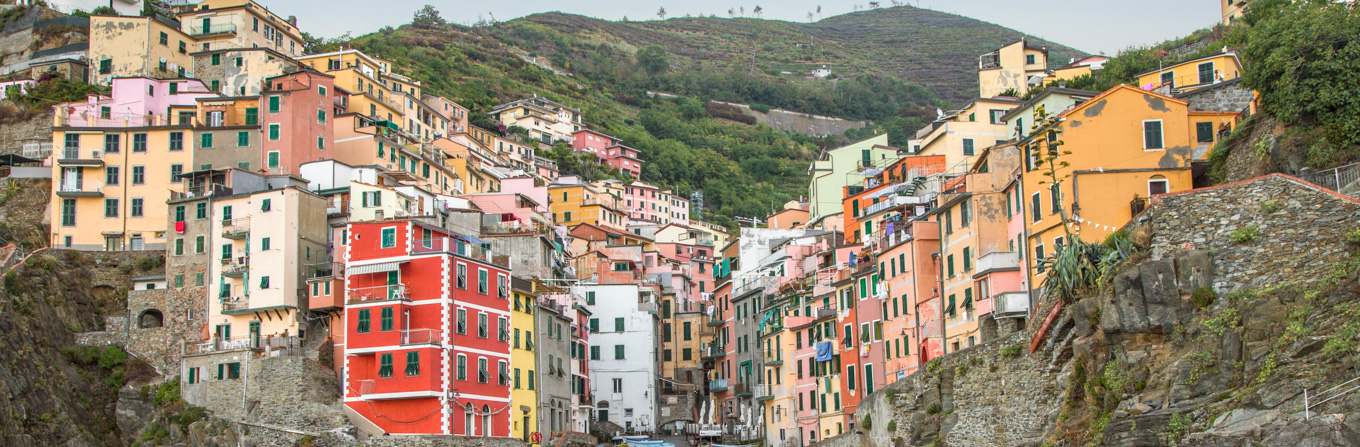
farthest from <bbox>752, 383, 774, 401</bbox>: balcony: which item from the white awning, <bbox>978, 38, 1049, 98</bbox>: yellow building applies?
<bbox>978, 38, 1049, 98</bbox>: yellow building

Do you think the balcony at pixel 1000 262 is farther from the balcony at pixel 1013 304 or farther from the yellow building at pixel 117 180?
the yellow building at pixel 117 180

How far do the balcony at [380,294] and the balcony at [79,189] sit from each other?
23645 millimetres

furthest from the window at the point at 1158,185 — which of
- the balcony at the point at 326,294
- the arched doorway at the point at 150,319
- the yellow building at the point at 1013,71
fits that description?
the yellow building at the point at 1013,71

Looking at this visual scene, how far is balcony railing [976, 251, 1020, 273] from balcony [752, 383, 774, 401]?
94.5 ft

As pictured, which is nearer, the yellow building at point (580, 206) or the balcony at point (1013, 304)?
the balcony at point (1013, 304)

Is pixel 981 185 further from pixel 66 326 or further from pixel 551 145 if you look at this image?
pixel 551 145

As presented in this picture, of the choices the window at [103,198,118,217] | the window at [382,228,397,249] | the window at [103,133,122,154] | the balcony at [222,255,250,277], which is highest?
the window at [103,133,122,154]

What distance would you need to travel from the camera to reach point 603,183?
464 ft

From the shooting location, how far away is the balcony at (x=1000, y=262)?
170 feet

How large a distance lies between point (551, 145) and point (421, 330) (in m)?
102

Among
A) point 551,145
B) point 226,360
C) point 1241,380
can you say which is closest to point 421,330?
point 226,360

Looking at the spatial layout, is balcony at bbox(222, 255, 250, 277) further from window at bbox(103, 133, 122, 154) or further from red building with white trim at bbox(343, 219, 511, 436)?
window at bbox(103, 133, 122, 154)

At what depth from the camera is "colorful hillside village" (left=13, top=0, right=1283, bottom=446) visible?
53.5 meters

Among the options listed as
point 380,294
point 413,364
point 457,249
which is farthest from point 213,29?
point 413,364
